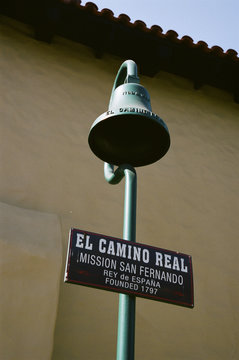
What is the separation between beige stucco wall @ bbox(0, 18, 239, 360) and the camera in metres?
4.75

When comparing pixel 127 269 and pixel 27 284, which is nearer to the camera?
pixel 127 269

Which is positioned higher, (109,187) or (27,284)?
(109,187)

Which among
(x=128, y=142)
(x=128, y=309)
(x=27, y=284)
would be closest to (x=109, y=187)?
(x=27, y=284)

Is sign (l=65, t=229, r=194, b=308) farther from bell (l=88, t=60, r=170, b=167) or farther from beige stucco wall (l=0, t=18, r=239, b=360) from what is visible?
beige stucco wall (l=0, t=18, r=239, b=360)

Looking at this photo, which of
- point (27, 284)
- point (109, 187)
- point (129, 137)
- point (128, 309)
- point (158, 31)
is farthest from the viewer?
point (158, 31)

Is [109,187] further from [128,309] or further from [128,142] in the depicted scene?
[128,309]

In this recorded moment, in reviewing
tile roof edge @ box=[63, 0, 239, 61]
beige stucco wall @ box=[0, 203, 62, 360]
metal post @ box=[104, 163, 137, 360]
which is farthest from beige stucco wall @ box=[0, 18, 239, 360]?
metal post @ box=[104, 163, 137, 360]

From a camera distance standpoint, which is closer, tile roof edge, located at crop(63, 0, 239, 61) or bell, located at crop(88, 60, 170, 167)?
bell, located at crop(88, 60, 170, 167)

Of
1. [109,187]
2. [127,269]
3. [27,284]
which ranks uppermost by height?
[109,187]

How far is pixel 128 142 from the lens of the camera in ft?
12.1

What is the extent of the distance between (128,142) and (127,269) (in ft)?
3.47

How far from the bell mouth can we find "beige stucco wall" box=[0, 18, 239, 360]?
123 cm

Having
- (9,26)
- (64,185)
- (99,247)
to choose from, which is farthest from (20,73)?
(99,247)

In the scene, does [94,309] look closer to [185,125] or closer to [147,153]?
[147,153]
